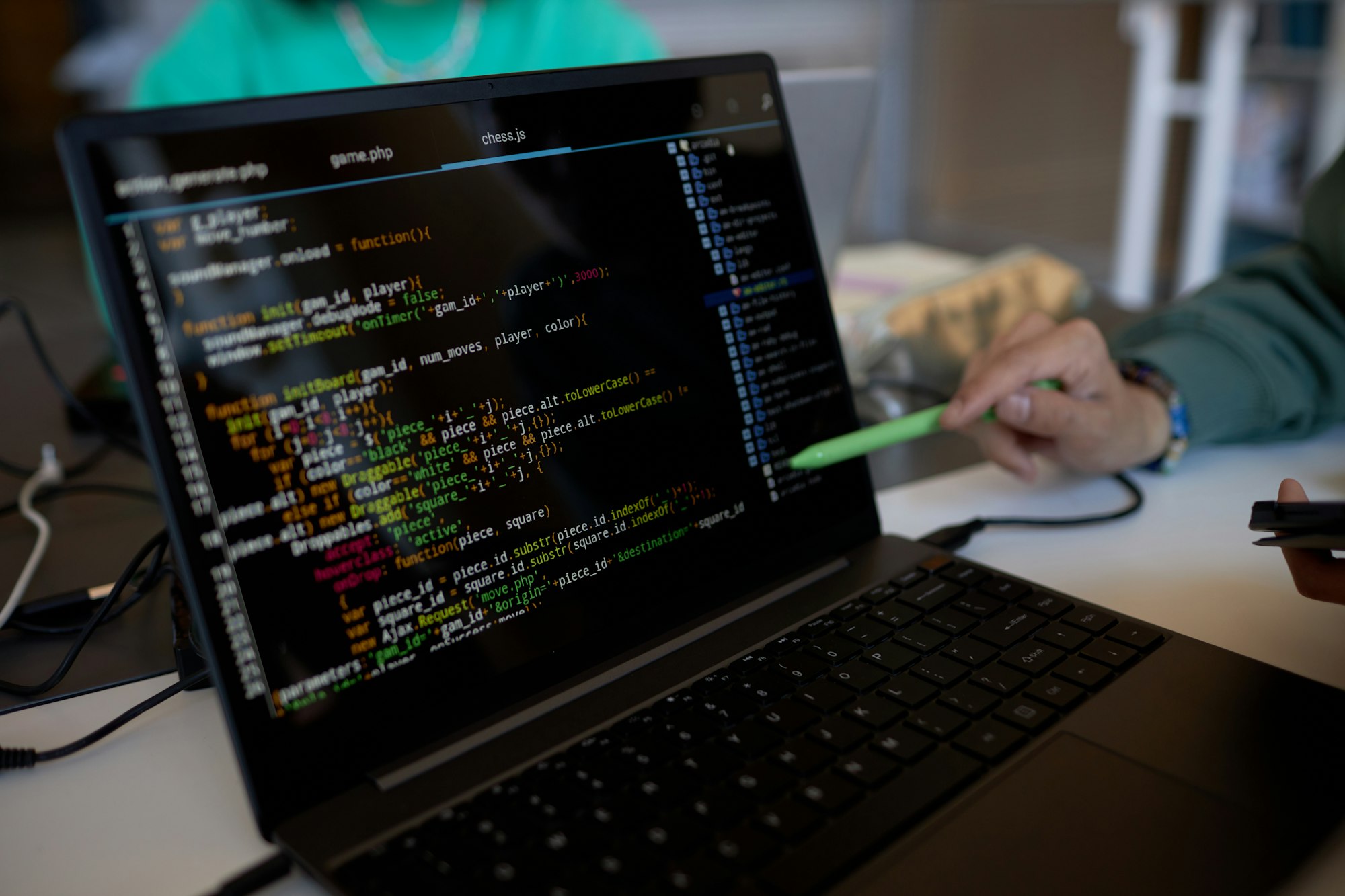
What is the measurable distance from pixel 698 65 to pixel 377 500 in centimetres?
30

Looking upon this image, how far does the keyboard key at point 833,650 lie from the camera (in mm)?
488

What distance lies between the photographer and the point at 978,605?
21.0 inches

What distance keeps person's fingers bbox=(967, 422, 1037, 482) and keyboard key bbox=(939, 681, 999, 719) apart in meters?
Result: 0.28

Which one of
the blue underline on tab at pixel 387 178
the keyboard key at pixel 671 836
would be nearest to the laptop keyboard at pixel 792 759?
the keyboard key at pixel 671 836

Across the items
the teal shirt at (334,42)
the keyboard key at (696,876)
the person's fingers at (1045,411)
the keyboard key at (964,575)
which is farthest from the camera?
the teal shirt at (334,42)

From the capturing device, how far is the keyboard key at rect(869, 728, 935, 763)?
422 mm

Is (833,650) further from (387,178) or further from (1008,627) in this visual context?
(387,178)

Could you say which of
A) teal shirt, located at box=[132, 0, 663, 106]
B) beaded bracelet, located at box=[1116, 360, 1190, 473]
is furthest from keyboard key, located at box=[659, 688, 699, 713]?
teal shirt, located at box=[132, 0, 663, 106]

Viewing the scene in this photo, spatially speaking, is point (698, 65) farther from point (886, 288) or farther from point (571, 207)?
point (886, 288)

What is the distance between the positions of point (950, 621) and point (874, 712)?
9 centimetres

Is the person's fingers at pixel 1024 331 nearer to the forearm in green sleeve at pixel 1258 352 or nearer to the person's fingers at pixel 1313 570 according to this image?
the forearm in green sleeve at pixel 1258 352

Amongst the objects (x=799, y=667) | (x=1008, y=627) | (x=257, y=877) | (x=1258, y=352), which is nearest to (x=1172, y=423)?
(x=1258, y=352)

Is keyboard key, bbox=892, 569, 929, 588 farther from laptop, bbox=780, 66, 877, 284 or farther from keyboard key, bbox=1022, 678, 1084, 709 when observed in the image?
laptop, bbox=780, 66, 877, 284

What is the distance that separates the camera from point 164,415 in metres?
0.37
